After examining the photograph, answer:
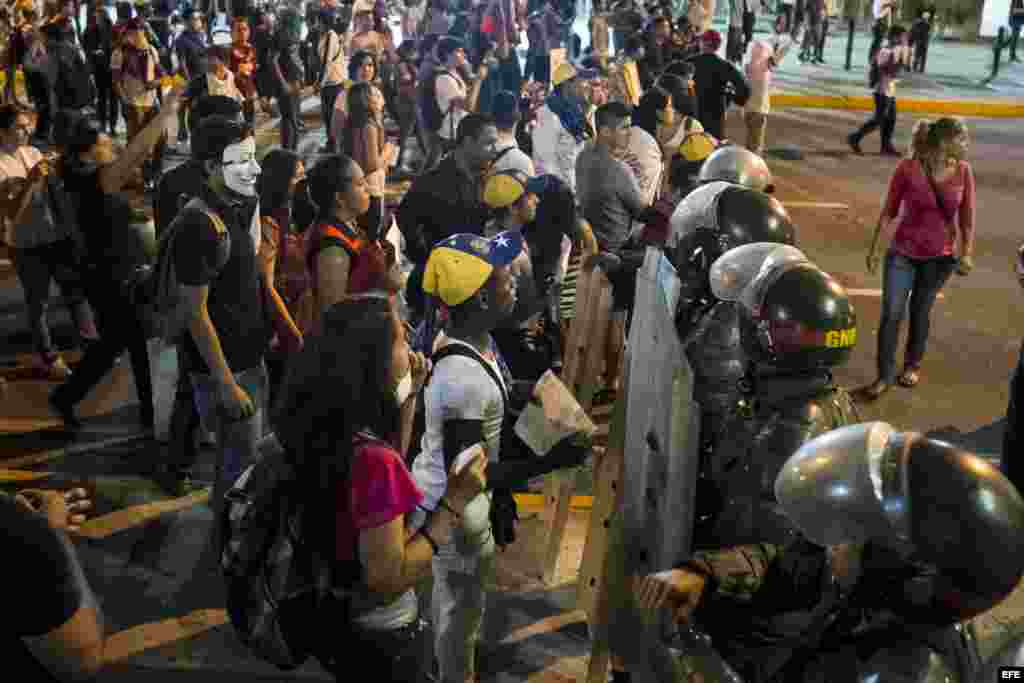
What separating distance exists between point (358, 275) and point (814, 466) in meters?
2.85

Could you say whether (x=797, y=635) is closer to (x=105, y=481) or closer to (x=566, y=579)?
(x=566, y=579)

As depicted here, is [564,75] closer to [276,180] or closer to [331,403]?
[276,180]

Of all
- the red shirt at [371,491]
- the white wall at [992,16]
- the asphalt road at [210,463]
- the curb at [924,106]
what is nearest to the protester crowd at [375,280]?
the red shirt at [371,491]

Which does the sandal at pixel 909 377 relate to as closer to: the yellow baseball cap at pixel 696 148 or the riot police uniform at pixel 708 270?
the yellow baseball cap at pixel 696 148

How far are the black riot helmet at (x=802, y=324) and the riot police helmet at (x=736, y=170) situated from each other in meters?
2.45

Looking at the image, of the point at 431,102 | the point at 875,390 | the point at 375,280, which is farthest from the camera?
the point at 431,102

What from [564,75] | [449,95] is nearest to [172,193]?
[564,75]

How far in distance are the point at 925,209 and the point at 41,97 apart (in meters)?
11.6

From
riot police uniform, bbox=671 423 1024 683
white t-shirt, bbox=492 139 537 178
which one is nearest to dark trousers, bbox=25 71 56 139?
white t-shirt, bbox=492 139 537 178

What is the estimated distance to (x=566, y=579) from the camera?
199 inches

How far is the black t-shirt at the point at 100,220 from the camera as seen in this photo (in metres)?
6.02

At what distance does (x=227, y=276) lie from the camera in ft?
14.9

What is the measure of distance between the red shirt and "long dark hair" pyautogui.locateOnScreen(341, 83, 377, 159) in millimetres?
5080

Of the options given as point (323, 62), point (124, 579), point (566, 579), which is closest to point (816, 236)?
point (323, 62)
